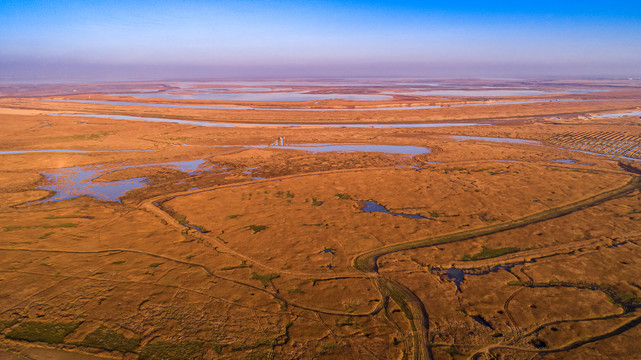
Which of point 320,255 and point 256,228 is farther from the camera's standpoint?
point 256,228

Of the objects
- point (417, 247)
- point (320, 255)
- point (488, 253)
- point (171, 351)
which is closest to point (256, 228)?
point (320, 255)

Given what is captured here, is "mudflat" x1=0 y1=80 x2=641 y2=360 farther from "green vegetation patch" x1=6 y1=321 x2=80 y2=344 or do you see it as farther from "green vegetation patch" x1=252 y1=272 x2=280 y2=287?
"green vegetation patch" x1=252 y1=272 x2=280 y2=287

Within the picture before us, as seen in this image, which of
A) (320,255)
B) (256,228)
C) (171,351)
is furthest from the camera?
(256,228)

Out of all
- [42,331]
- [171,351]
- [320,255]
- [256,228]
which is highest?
[256,228]

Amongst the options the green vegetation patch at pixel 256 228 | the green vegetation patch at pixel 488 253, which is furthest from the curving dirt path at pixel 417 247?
the green vegetation patch at pixel 256 228

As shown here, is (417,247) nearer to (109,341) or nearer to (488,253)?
(488,253)

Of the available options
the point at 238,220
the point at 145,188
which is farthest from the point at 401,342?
the point at 145,188

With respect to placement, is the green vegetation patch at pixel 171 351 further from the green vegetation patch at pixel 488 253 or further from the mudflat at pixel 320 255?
the green vegetation patch at pixel 488 253
